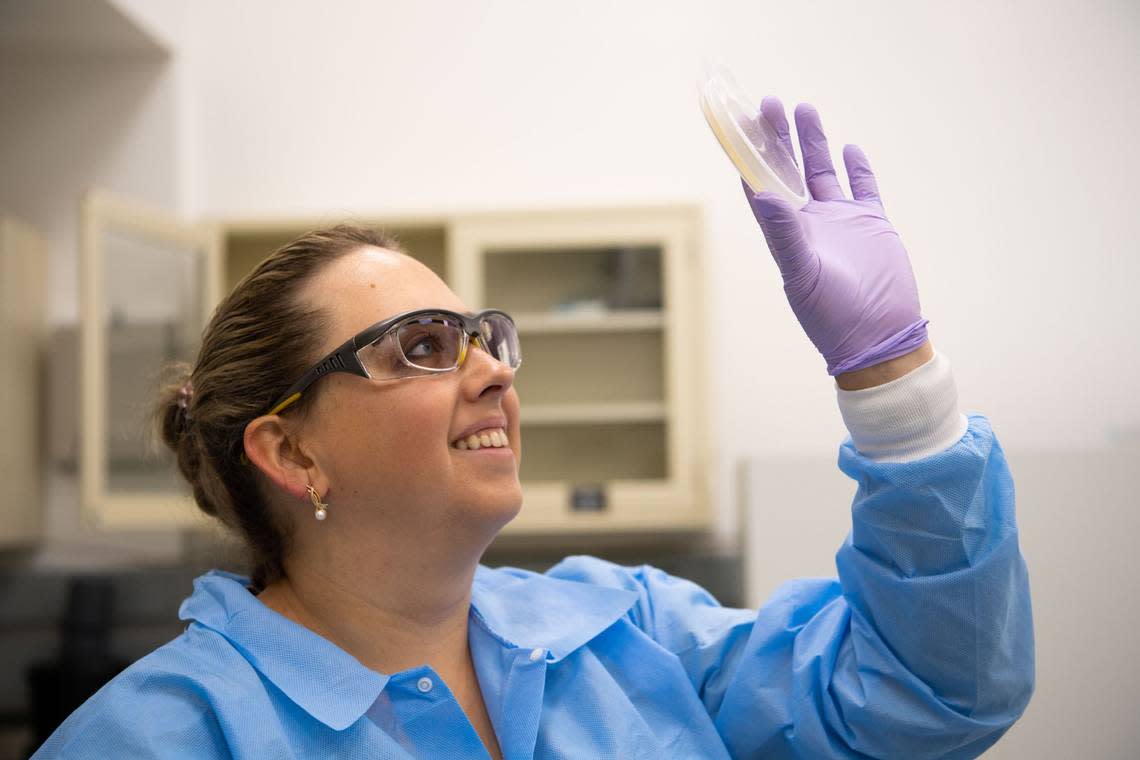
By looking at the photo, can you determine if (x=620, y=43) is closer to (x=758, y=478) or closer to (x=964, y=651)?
(x=758, y=478)

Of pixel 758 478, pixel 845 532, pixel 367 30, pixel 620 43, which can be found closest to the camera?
pixel 845 532

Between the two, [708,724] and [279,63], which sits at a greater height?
Result: [279,63]

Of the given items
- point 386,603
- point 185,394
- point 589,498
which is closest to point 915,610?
point 386,603

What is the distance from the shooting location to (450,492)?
1074mm

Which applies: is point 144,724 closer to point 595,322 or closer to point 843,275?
point 843,275

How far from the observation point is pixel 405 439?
1.08 meters

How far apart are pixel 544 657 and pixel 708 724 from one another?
190 mm

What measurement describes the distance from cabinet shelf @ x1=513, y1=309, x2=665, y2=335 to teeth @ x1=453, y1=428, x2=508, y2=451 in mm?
1559

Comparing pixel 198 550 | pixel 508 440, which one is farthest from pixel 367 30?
pixel 508 440

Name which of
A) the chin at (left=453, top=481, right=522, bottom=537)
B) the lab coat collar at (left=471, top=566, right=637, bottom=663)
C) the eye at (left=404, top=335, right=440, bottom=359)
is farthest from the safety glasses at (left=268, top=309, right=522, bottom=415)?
the lab coat collar at (left=471, top=566, right=637, bottom=663)

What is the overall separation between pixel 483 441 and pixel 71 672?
2.16 meters

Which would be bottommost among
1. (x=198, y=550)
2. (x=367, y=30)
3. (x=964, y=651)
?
(x=198, y=550)

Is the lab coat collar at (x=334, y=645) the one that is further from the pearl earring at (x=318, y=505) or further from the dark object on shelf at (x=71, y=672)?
the dark object on shelf at (x=71, y=672)

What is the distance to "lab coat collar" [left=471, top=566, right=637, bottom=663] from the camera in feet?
3.85
